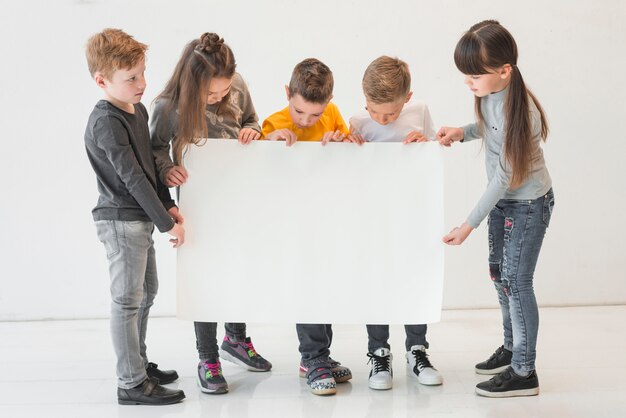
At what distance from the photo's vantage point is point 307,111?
7.41 feet

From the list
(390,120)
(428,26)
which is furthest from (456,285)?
(390,120)

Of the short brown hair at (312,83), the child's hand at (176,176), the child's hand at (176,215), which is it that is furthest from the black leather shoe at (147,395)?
the short brown hair at (312,83)

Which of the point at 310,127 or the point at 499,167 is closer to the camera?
the point at 499,167

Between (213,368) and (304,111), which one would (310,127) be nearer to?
(304,111)

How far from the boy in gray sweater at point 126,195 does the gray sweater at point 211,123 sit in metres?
0.04

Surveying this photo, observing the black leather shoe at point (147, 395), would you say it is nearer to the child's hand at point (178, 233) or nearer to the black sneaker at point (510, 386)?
Answer: the child's hand at point (178, 233)

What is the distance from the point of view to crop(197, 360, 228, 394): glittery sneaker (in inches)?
92.0

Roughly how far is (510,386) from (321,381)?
22.4 inches

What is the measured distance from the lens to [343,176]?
227 centimetres

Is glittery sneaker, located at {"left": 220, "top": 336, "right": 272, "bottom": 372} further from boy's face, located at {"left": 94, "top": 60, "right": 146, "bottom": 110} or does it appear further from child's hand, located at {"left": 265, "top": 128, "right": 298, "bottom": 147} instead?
boy's face, located at {"left": 94, "top": 60, "right": 146, "bottom": 110}

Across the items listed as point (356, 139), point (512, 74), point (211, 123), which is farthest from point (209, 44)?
point (512, 74)

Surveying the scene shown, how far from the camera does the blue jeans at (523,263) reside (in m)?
2.23

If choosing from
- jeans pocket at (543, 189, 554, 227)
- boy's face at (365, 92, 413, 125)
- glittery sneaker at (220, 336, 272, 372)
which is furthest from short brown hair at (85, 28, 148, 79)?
jeans pocket at (543, 189, 554, 227)

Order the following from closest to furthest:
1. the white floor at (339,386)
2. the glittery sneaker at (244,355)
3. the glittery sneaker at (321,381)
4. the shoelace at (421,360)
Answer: the white floor at (339,386) → the glittery sneaker at (321,381) → the shoelace at (421,360) → the glittery sneaker at (244,355)
